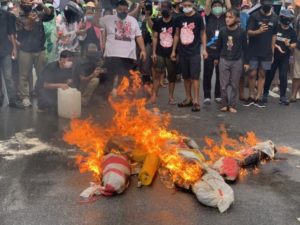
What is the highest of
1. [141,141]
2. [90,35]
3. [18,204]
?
[90,35]

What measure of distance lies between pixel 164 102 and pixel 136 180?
169 inches

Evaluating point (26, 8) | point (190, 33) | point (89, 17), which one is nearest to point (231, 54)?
point (190, 33)

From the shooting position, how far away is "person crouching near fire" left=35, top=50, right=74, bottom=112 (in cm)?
848

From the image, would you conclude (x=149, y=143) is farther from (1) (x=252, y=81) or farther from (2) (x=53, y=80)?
(1) (x=252, y=81)

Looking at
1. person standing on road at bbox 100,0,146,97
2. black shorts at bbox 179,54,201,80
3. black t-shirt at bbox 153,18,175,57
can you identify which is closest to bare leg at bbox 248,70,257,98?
black shorts at bbox 179,54,201,80

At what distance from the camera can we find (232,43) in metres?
8.80

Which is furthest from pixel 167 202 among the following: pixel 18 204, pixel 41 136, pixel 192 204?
pixel 41 136

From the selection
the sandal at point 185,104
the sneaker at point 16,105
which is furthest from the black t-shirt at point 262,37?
the sneaker at point 16,105

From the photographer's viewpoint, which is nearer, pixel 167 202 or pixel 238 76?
pixel 167 202

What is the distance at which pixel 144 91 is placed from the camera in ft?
33.0

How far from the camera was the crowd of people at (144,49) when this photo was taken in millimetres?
8797

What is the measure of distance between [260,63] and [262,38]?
49 cm

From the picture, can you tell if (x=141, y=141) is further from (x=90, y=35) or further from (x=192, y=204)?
(x=90, y=35)

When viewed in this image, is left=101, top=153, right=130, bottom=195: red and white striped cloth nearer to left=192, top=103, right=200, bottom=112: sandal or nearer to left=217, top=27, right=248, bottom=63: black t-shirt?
left=192, top=103, right=200, bottom=112: sandal
